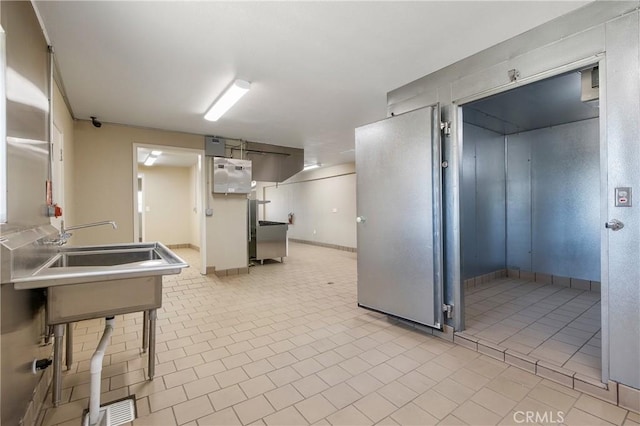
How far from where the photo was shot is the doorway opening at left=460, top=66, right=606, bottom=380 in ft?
10.5

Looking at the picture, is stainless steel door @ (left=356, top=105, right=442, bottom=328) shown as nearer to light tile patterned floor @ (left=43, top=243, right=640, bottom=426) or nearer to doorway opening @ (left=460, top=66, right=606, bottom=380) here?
light tile patterned floor @ (left=43, top=243, right=640, bottom=426)

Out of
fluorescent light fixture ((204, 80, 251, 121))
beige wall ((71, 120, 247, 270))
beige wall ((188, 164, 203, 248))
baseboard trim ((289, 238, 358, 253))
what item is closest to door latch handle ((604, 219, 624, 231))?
fluorescent light fixture ((204, 80, 251, 121))

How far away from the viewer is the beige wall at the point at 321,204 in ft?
27.3

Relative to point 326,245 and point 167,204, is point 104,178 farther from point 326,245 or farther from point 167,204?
point 326,245

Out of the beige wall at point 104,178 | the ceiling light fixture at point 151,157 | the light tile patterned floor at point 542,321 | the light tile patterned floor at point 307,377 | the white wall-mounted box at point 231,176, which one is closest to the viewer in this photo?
the light tile patterned floor at point 307,377

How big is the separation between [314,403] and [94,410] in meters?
1.30

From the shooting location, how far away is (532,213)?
4637 mm

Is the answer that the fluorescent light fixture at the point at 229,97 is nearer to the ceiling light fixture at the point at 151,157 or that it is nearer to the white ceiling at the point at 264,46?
the white ceiling at the point at 264,46

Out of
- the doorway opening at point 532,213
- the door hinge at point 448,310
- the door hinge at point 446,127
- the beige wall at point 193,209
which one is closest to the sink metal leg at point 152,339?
the door hinge at point 448,310

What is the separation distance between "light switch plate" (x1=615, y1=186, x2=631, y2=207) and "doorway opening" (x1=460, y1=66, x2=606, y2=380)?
150 centimetres

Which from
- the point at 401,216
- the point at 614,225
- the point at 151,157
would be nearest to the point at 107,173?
the point at 151,157

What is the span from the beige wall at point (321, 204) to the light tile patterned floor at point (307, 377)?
5014 mm

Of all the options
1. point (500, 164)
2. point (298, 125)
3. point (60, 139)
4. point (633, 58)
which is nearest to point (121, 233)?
point (60, 139)

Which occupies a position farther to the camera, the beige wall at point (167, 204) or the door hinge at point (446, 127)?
the beige wall at point (167, 204)
